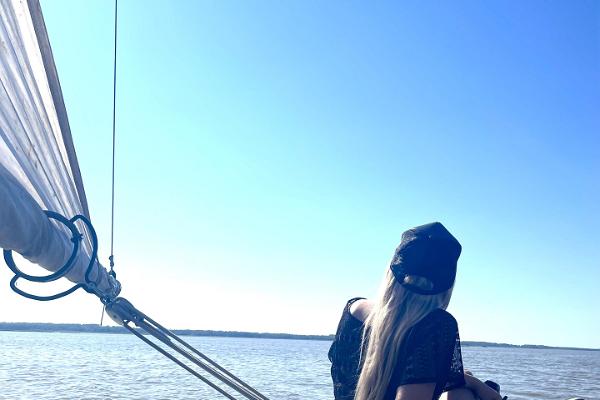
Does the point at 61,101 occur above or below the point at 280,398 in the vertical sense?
above

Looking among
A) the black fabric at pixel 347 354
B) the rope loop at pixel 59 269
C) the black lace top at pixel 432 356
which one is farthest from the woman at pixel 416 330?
the rope loop at pixel 59 269

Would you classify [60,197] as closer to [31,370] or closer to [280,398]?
[280,398]

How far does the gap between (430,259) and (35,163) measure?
1428 millimetres

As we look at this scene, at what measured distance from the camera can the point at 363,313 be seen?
230cm

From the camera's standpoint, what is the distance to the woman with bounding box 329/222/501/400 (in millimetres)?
1973

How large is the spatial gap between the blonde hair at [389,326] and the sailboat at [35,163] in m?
1.02

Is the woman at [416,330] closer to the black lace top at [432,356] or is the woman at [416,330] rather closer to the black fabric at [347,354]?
the black lace top at [432,356]

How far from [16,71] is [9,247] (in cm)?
69

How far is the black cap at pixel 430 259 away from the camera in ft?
6.77

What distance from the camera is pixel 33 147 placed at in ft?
7.46

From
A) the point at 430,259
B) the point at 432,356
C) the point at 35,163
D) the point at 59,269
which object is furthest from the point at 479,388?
the point at 35,163

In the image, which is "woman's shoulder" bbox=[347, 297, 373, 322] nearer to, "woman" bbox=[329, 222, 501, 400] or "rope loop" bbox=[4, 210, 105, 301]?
"woman" bbox=[329, 222, 501, 400]

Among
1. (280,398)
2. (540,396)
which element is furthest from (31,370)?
(540,396)

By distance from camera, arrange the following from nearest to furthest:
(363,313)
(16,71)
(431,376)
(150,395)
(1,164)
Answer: (1,164) → (431,376) → (16,71) → (363,313) → (150,395)
